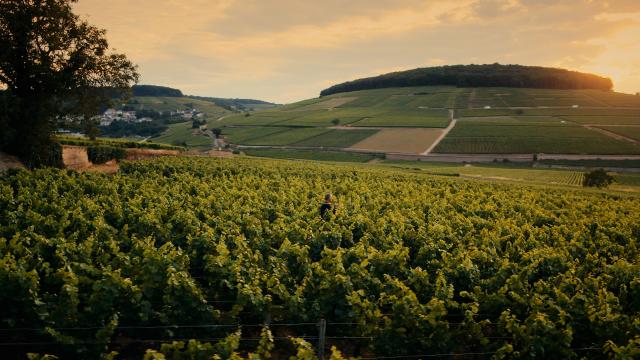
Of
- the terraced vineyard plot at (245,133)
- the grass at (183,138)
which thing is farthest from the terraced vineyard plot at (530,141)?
the grass at (183,138)

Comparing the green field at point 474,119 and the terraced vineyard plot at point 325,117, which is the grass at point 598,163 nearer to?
the green field at point 474,119

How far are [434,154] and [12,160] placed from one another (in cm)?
7253

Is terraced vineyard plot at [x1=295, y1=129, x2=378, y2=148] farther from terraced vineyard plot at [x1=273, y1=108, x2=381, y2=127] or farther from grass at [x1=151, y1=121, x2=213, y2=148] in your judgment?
grass at [x1=151, y1=121, x2=213, y2=148]

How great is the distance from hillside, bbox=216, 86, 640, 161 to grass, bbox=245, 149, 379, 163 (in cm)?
549

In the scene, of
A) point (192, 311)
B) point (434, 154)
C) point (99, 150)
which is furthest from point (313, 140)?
point (192, 311)

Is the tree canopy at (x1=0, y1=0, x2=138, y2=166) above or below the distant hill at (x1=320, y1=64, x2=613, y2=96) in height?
below

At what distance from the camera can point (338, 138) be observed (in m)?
105

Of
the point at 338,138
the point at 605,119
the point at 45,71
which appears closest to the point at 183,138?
the point at 338,138

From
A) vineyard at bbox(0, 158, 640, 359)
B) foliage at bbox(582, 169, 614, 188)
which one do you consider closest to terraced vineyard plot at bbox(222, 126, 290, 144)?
foliage at bbox(582, 169, 614, 188)

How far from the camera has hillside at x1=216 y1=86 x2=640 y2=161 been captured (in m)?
90.1

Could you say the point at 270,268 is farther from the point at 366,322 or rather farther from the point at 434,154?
the point at 434,154

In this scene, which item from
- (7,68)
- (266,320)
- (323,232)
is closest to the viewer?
(266,320)

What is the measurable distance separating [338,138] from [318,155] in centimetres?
1833

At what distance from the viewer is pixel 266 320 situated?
32.8 feet
